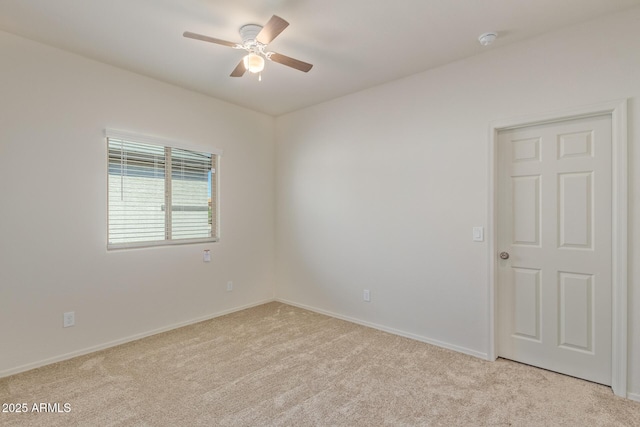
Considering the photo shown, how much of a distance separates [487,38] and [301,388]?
3.06m

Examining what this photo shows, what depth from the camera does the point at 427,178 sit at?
127 inches

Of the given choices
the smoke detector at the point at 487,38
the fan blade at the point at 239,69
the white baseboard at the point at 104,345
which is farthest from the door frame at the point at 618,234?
the white baseboard at the point at 104,345

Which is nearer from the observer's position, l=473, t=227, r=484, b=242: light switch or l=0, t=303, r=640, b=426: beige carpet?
l=0, t=303, r=640, b=426: beige carpet

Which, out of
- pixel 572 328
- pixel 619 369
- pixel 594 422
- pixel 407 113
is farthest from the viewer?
pixel 407 113

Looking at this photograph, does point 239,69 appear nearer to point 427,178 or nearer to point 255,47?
point 255,47

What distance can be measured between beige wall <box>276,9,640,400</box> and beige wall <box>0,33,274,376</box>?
1380 millimetres

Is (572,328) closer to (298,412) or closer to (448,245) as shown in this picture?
(448,245)

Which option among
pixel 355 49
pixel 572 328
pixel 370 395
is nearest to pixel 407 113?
pixel 355 49

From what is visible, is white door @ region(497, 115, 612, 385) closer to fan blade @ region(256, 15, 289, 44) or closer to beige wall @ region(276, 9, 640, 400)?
beige wall @ region(276, 9, 640, 400)

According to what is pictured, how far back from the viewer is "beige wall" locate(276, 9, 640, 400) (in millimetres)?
2367

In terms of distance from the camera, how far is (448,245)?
3.10 meters

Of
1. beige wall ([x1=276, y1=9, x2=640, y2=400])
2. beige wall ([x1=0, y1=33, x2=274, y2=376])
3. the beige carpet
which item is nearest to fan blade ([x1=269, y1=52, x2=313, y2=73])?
beige wall ([x1=276, y1=9, x2=640, y2=400])

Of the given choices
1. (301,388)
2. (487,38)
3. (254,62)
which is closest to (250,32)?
(254,62)

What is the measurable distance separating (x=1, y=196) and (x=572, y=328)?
4633 millimetres
